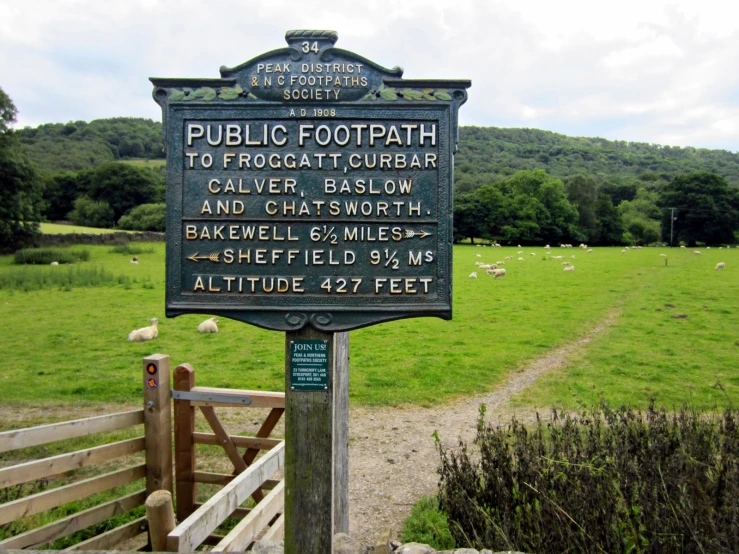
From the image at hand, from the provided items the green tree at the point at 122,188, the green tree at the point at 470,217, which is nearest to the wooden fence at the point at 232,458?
the green tree at the point at 470,217

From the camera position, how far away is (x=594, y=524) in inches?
186

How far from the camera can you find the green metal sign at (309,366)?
4328 millimetres

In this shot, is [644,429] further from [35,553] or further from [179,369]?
[35,553]

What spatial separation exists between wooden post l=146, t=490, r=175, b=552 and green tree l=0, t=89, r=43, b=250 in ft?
152

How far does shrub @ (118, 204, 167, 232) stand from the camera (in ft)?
214

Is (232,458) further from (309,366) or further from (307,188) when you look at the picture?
(307,188)

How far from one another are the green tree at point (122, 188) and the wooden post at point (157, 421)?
7705 centimetres

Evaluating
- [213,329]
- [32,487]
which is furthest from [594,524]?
[213,329]

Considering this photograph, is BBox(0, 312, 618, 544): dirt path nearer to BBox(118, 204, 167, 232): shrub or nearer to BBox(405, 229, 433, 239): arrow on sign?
BBox(405, 229, 433, 239): arrow on sign

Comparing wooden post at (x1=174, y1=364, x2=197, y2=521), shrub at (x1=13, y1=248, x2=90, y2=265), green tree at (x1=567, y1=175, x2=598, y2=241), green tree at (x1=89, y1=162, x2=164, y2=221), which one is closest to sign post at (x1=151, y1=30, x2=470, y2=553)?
wooden post at (x1=174, y1=364, x2=197, y2=521)

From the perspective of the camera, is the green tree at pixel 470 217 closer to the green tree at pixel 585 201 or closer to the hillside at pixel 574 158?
the green tree at pixel 585 201

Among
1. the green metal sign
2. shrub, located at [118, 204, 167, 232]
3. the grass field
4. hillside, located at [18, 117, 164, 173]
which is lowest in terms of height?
the grass field

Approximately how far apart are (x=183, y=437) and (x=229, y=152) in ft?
12.5

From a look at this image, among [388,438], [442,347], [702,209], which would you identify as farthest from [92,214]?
[702,209]
